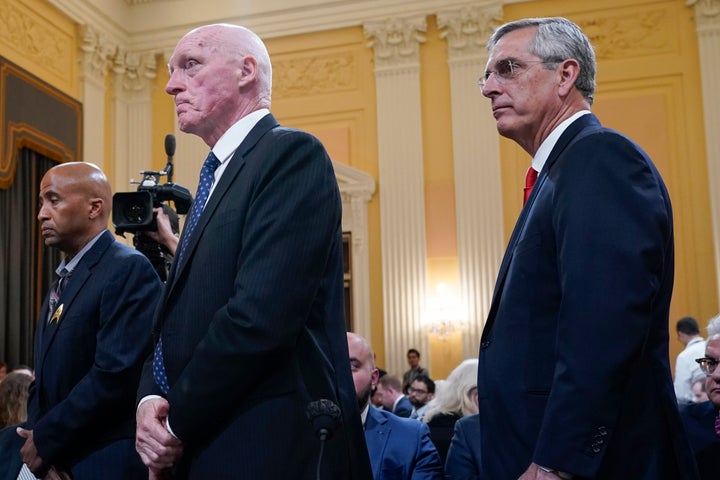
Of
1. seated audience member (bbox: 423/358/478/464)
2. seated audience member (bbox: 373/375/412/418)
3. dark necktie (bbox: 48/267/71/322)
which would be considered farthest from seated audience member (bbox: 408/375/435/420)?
dark necktie (bbox: 48/267/71/322)

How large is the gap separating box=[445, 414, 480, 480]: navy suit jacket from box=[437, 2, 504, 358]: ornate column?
7090 millimetres

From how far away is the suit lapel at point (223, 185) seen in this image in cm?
185

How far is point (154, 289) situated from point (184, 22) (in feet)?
33.7

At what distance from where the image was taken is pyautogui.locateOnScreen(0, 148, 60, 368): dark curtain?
970cm

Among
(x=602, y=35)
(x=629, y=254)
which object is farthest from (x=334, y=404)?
(x=602, y=35)

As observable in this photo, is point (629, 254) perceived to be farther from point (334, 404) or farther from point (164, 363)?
point (164, 363)

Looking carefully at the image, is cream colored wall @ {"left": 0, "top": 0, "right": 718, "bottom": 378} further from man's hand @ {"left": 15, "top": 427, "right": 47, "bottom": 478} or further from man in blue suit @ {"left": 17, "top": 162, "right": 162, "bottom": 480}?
man's hand @ {"left": 15, "top": 427, "right": 47, "bottom": 478}

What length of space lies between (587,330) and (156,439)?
2.97 feet

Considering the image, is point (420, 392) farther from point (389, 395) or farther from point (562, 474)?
point (562, 474)

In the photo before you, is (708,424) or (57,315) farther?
(708,424)

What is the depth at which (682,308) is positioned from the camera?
9992mm

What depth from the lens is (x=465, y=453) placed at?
10.8 ft

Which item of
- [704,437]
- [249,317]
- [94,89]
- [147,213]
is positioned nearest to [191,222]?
[249,317]

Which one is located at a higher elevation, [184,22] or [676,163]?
[184,22]
